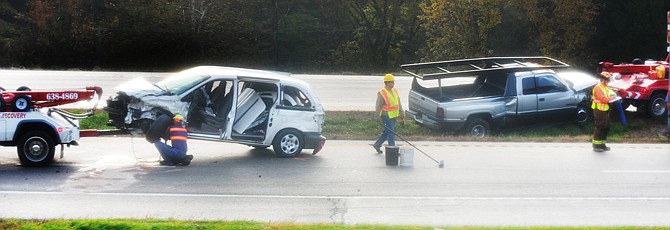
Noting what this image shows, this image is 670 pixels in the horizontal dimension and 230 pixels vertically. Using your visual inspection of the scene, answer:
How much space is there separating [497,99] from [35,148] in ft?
37.1

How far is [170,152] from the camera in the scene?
16359mm

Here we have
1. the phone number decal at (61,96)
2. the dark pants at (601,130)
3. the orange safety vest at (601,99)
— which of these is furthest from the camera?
the orange safety vest at (601,99)

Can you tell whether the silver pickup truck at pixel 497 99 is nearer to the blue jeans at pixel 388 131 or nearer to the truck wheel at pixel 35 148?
the blue jeans at pixel 388 131

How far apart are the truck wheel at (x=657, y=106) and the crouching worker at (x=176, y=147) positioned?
13568 mm

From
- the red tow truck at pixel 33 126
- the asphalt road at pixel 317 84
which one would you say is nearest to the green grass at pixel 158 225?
the red tow truck at pixel 33 126

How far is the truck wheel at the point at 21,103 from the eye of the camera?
15.6 metres

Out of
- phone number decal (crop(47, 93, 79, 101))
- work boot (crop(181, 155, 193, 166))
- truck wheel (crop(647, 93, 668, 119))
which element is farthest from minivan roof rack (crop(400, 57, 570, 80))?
phone number decal (crop(47, 93, 79, 101))

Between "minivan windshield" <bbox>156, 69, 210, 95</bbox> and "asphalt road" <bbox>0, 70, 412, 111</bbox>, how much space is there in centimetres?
741

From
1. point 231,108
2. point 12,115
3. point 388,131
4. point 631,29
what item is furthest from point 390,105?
point 631,29

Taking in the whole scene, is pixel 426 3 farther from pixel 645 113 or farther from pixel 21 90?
pixel 21 90

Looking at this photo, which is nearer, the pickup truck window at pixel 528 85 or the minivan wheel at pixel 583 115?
the pickup truck window at pixel 528 85

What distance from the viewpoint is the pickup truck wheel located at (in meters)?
22.4

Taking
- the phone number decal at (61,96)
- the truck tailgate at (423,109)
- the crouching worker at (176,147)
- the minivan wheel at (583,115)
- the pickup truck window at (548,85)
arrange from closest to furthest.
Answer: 1. the phone number decal at (61,96)
2. the crouching worker at (176,147)
3. the truck tailgate at (423,109)
4. the pickup truck window at (548,85)
5. the minivan wheel at (583,115)

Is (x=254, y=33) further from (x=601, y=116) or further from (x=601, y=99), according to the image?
(x=601, y=116)
